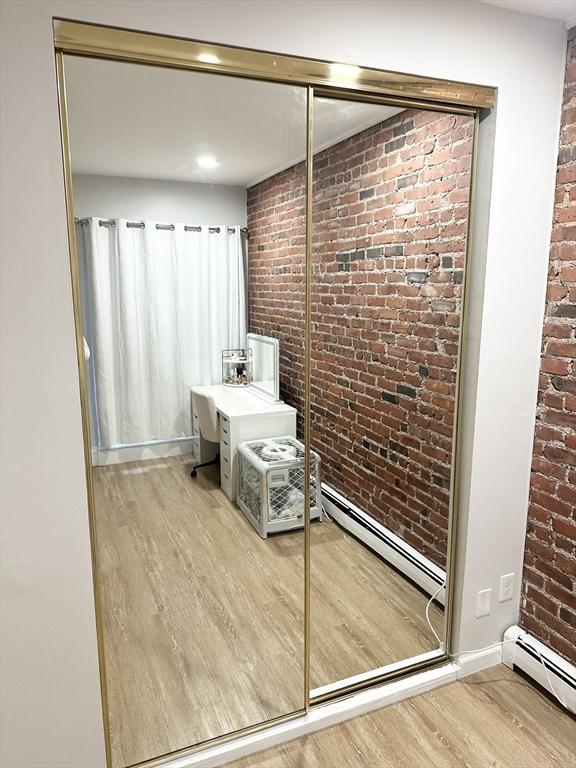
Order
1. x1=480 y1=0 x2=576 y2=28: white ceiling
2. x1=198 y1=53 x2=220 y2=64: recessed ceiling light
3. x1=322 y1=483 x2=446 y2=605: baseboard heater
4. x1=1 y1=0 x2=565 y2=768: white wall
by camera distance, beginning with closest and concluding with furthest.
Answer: x1=1 y1=0 x2=565 y2=768: white wall, x1=198 y1=53 x2=220 y2=64: recessed ceiling light, x1=480 y1=0 x2=576 y2=28: white ceiling, x1=322 y1=483 x2=446 y2=605: baseboard heater

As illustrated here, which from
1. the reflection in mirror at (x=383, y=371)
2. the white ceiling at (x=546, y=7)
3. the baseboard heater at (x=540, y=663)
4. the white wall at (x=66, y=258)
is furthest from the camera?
the baseboard heater at (x=540, y=663)

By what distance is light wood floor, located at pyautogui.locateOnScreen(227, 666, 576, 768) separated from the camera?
180 cm

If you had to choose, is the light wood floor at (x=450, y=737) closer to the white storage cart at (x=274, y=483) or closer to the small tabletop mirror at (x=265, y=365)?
the white storage cart at (x=274, y=483)

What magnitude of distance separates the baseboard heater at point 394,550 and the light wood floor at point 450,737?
0.39 meters

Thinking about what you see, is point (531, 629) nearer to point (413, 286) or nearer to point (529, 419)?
point (529, 419)

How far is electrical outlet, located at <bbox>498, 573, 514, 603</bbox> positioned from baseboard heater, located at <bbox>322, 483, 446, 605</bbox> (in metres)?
0.24

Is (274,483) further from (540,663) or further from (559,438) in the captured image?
(540,663)

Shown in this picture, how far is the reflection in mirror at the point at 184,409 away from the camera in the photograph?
1.51m

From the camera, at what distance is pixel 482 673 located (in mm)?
2221

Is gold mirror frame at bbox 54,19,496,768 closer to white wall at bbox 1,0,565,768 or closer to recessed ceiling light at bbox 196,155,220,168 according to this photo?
white wall at bbox 1,0,565,768

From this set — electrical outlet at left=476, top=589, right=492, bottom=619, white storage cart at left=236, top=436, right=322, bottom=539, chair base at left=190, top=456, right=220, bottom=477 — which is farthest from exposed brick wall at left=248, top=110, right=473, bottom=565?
chair base at left=190, top=456, right=220, bottom=477

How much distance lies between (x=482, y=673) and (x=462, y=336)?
1415 mm

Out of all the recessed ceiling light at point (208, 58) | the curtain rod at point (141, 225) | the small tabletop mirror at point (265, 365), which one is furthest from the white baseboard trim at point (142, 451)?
the recessed ceiling light at point (208, 58)

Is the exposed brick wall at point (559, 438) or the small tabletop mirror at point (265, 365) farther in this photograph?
the exposed brick wall at point (559, 438)
